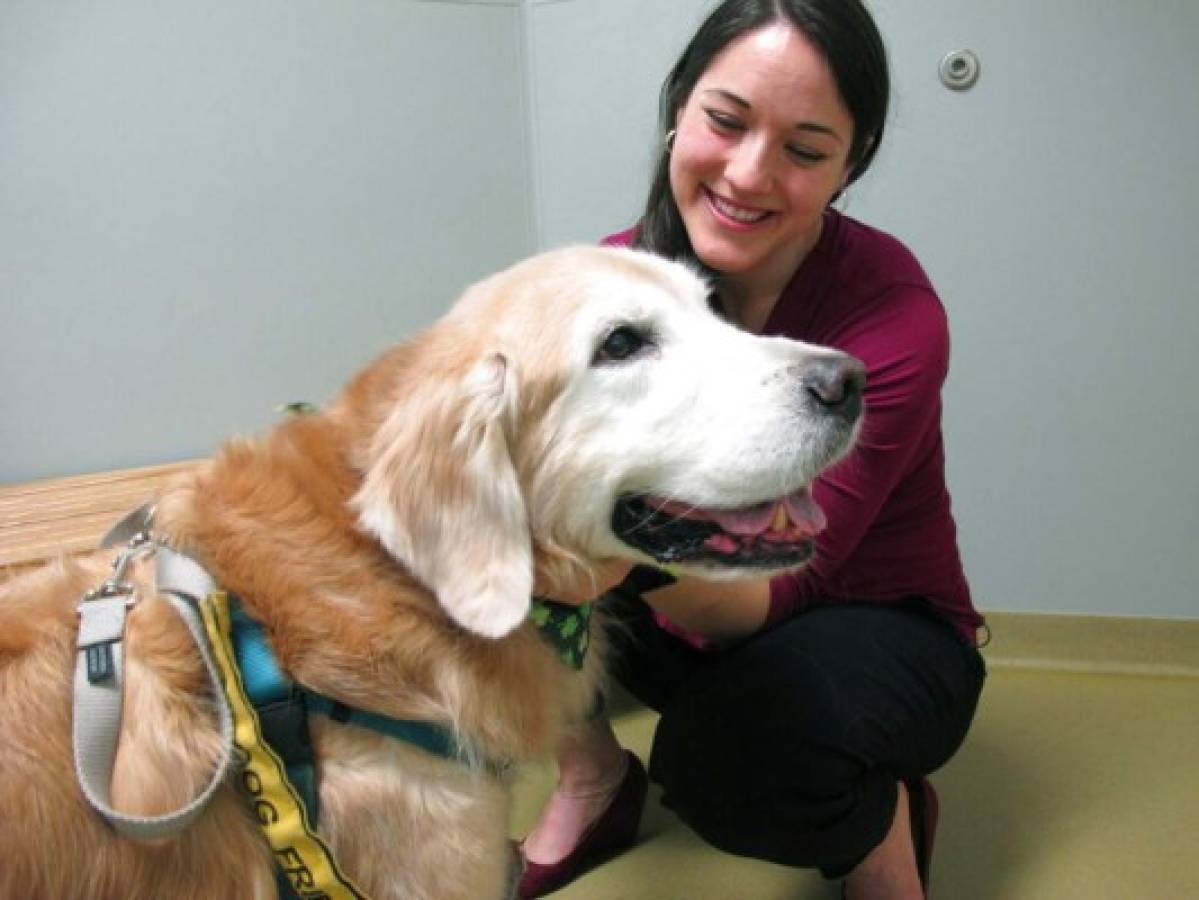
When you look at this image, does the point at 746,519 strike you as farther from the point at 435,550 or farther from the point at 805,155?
the point at 805,155

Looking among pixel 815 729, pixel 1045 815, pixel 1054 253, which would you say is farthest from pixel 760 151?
pixel 1045 815

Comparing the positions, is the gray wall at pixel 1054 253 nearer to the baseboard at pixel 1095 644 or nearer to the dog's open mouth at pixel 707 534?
the baseboard at pixel 1095 644

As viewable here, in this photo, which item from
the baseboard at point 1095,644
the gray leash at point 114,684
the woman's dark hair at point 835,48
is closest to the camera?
the gray leash at point 114,684

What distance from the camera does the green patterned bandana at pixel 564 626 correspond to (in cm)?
98

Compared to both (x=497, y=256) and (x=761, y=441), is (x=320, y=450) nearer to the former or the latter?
(x=761, y=441)

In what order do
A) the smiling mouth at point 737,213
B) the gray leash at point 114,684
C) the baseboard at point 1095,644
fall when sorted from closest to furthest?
the gray leash at point 114,684, the smiling mouth at point 737,213, the baseboard at point 1095,644

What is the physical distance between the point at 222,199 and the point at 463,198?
0.60 metres

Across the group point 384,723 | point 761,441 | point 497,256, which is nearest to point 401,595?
point 384,723

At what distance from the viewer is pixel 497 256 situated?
238 cm

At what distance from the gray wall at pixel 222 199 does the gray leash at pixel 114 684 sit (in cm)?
134

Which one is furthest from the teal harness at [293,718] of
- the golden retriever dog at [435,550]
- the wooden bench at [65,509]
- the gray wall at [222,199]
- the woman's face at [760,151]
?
the gray wall at [222,199]

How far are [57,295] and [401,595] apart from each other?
1.49 meters

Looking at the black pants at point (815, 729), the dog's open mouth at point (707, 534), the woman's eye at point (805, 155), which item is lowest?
the black pants at point (815, 729)

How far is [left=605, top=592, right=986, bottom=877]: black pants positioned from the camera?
1.21 m
